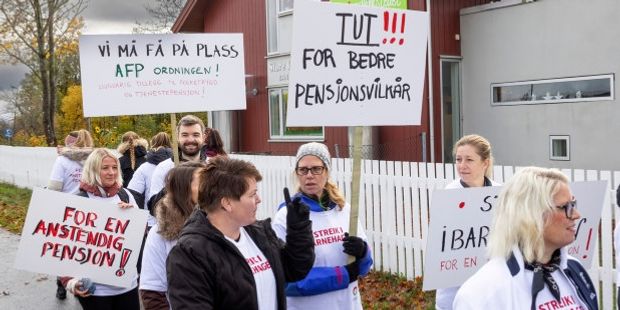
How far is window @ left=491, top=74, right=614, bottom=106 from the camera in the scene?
1245 cm

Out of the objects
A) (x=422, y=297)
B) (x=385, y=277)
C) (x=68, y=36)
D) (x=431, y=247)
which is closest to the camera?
(x=431, y=247)

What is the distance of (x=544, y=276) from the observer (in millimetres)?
2418

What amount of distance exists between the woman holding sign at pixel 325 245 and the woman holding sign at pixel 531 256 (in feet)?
4.43

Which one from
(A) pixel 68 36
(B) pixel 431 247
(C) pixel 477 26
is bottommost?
(B) pixel 431 247

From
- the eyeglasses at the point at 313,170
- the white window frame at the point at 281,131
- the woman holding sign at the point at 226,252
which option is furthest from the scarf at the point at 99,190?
the white window frame at the point at 281,131

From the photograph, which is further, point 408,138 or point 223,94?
point 408,138

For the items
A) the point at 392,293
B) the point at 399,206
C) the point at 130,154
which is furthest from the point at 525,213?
the point at 130,154

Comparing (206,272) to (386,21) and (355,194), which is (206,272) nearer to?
(355,194)

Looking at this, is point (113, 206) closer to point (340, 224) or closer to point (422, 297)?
point (340, 224)

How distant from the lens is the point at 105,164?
5.12 m

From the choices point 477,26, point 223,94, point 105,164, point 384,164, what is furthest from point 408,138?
point 105,164

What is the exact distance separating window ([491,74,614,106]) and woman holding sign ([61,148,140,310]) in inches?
404

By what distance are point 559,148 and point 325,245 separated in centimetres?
1081

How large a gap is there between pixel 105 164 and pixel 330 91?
223 centimetres
